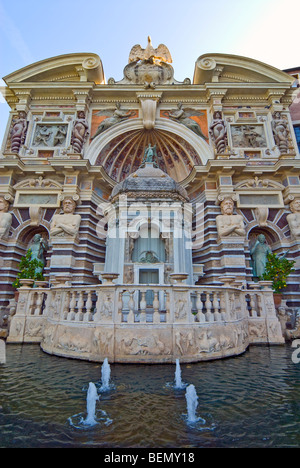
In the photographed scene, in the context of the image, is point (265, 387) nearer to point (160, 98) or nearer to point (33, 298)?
point (33, 298)

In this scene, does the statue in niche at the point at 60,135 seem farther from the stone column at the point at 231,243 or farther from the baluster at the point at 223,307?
the baluster at the point at 223,307

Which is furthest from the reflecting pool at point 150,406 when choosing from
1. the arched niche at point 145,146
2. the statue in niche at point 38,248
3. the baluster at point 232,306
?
the arched niche at point 145,146

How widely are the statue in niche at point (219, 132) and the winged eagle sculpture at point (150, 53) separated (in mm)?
6141

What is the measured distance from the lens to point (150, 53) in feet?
54.2

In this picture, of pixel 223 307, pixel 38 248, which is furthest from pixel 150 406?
pixel 38 248

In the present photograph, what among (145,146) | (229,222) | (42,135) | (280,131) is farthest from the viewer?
(145,146)

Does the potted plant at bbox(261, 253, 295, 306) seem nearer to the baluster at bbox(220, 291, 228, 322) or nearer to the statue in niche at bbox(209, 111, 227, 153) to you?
the baluster at bbox(220, 291, 228, 322)

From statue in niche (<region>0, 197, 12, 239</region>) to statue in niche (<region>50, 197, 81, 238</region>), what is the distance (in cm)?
230

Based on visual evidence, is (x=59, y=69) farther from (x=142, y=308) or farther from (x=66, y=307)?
(x=142, y=308)

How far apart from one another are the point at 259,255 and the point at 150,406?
401 inches

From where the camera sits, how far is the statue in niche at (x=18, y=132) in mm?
13867

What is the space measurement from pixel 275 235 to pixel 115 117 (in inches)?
461

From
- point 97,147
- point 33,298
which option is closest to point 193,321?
point 33,298

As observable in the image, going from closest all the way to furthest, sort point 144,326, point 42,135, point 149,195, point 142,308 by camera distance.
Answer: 1. point 144,326
2. point 142,308
3. point 149,195
4. point 42,135
